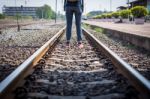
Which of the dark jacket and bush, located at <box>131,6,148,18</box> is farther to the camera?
bush, located at <box>131,6,148,18</box>

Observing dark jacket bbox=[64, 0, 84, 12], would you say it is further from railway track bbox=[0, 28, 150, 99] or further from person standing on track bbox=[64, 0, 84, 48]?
railway track bbox=[0, 28, 150, 99]

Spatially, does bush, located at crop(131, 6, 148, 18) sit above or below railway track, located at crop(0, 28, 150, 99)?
above

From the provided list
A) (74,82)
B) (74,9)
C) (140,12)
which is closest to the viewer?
(74,82)

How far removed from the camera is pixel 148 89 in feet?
11.3

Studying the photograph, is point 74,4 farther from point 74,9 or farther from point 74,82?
point 74,82

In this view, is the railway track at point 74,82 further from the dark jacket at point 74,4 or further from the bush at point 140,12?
the bush at point 140,12

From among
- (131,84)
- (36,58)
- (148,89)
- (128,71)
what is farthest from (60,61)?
(148,89)

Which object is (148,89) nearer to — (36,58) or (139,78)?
(139,78)

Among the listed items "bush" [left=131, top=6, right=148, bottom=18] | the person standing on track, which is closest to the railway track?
the person standing on track

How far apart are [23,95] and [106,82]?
4.35 ft

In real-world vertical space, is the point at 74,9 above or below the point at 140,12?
below

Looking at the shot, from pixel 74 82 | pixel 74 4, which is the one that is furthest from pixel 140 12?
pixel 74 82

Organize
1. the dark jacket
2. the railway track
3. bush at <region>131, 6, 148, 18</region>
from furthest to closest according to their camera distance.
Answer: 1. bush at <region>131, 6, 148, 18</region>
2. the dark jacket
3. the railway track

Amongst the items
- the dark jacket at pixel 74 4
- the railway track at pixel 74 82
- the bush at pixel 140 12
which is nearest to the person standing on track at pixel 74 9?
the dark jacket at pixel 74 4
